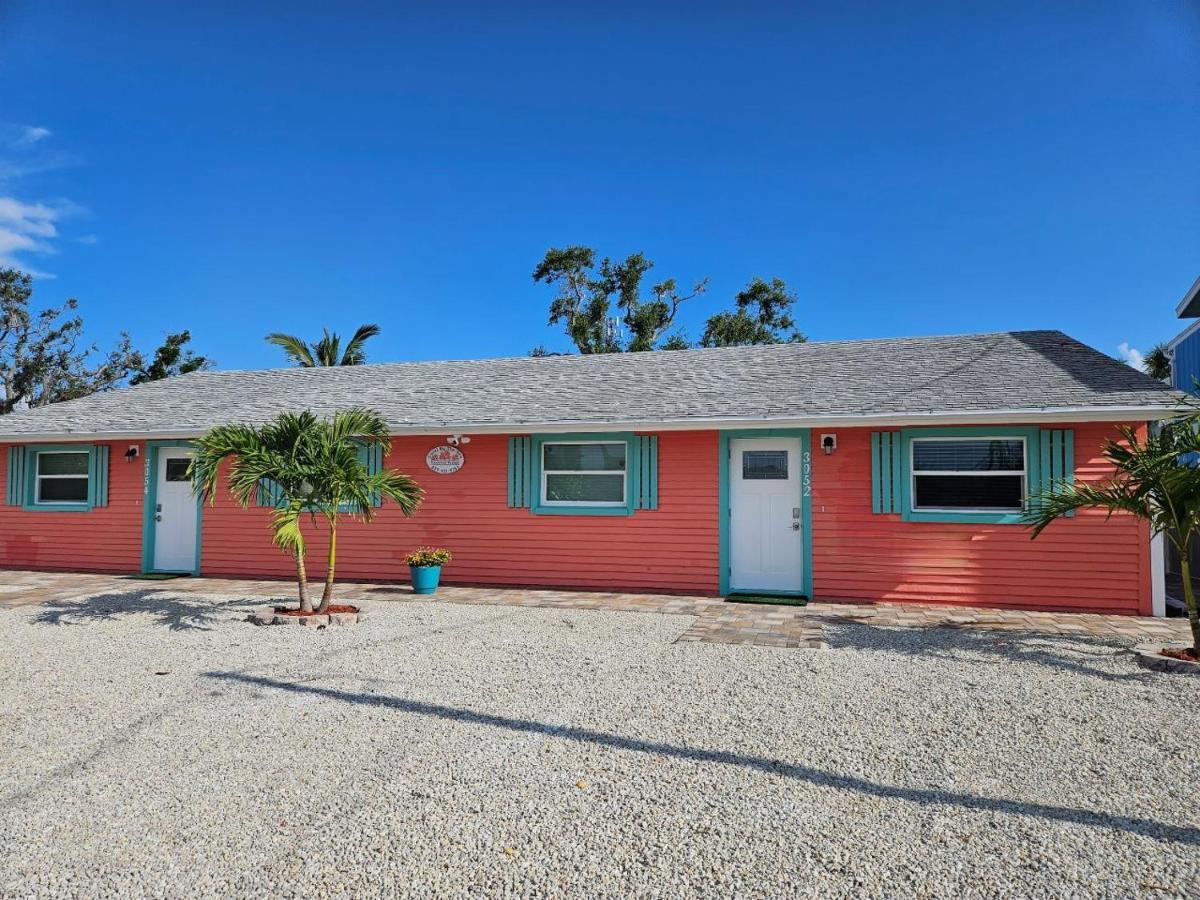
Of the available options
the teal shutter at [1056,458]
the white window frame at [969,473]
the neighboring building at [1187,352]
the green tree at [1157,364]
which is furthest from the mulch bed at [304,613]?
the green tree at [1157,364]

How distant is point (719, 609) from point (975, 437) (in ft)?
12.6

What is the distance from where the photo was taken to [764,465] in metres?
9.12

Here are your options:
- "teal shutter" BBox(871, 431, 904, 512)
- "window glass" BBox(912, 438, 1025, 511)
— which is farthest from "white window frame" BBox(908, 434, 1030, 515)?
"teal shutter" BBox(871, 431, 904, 512)

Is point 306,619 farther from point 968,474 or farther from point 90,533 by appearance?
point 968,474

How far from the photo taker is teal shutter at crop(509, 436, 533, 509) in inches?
384

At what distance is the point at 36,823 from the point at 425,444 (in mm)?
7523

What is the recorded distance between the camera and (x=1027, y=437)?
812cm

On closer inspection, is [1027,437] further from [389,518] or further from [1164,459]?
[389,518]

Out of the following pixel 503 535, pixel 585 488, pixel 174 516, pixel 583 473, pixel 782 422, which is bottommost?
pixel 503 535

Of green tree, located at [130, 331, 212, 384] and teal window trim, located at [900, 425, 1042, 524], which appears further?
green tree, located at [130, 331, 212, 384]

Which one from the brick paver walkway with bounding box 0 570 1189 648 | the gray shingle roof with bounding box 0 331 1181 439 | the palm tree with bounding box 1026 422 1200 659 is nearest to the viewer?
the palm tree with bounding box 1026 422 1200 659

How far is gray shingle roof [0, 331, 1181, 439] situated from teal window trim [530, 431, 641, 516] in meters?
0.36

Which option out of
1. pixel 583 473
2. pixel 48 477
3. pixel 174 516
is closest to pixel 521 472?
pixel 583 473

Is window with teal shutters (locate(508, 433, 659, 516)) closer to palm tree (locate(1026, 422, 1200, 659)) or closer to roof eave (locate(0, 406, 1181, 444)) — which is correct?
roof eave (locate(0, 406, 1181, 444))
